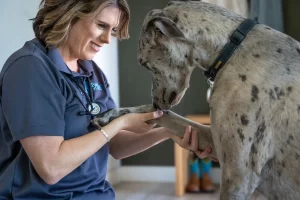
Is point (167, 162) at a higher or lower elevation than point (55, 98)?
lower

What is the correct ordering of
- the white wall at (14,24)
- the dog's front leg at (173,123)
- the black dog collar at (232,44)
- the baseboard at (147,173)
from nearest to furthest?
the black dog collar at (232,44)
the dog's front leg at (173,123)
the white wall at (14,24)
the baseboard at (147,173)

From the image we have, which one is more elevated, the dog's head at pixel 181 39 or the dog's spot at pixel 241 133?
the dog's head at pixel 181 39

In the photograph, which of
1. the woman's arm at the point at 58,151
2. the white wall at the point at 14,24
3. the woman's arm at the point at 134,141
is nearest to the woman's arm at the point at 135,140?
the woman's arm at the point at 134,141

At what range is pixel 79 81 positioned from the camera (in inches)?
73.1

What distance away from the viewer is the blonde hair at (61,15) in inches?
69.1

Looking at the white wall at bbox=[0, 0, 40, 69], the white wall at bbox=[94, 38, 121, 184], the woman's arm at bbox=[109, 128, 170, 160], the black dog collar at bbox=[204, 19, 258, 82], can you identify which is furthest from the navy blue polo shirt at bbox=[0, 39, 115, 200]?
the white wall at bbox=[94, 38, 121, 184]

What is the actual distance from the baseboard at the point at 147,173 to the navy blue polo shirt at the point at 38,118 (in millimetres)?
2618

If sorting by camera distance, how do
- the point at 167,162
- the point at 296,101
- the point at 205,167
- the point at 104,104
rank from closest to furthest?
the point at 296,101, the point at 104,104, the point at 205,167, the point at 167,162

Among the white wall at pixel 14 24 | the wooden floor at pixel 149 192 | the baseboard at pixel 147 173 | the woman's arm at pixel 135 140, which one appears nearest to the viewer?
the woman's arm at pixel 135 140

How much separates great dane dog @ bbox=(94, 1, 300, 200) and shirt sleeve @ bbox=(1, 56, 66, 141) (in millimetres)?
461

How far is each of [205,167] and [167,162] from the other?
0.45m

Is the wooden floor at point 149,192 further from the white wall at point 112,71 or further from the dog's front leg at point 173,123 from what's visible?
the dog's front leg at point 173,123

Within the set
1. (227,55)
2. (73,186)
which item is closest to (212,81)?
(227,55)

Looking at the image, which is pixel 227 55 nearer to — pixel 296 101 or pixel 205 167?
pixel 296 101
